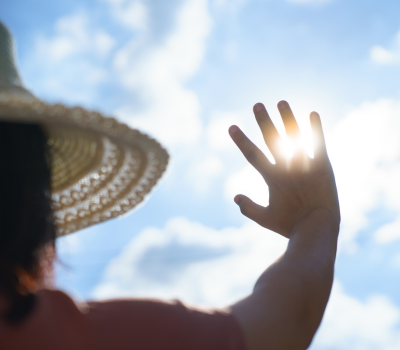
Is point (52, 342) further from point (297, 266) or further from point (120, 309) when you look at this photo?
point (297, 266)

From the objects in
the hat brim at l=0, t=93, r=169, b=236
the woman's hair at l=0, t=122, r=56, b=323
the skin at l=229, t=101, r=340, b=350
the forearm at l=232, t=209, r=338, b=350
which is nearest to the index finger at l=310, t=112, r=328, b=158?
the skin at l=229, t=101, r=340, b=350

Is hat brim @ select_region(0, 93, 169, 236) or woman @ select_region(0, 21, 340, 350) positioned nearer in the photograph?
woman @ select_region(0, 21, 340, 350)

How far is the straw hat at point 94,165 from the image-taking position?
62.4 inches

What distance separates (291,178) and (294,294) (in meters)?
0.62

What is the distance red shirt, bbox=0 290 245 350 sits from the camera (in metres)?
0.99

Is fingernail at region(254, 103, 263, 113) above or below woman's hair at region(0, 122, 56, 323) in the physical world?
above

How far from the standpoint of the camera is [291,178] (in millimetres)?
1757

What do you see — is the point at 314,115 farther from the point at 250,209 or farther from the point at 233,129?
the point at 250,209

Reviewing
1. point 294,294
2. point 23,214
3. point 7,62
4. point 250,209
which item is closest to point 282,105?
point 250,209

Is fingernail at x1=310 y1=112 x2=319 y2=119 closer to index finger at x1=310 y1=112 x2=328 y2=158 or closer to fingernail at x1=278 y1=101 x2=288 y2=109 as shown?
index finger at x1=310 y1=112 x2=328 y2=158

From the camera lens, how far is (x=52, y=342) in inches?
38.7

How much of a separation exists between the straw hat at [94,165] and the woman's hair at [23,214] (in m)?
0.10

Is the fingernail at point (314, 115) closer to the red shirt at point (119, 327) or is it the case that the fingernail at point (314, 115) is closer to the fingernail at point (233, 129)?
the fingernail at point (233, 129)

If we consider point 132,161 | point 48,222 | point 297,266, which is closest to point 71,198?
point 132,161
